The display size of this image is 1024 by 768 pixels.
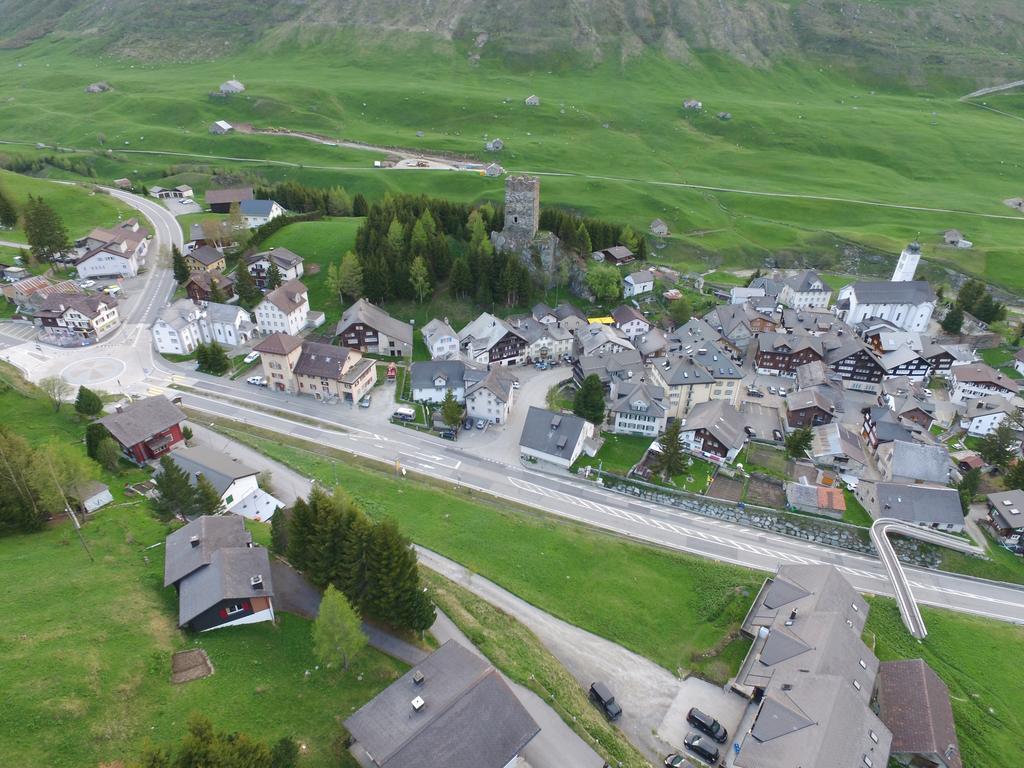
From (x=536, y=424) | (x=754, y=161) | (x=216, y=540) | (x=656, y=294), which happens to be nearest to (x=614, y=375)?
(x=536, y=424)

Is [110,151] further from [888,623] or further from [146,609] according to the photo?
[888,623]

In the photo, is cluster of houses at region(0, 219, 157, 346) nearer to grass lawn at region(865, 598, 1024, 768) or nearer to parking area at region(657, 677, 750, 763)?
parking area at region(657, 677, 750, 763)

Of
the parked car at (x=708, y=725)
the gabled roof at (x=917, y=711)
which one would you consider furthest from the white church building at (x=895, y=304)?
the parked car at (x=708, y=725)

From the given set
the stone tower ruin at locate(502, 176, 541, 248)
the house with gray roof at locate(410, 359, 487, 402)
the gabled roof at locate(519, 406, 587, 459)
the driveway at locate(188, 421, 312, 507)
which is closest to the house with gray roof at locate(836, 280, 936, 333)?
the stone tower ruin at locate(502, 176, 541, 248)

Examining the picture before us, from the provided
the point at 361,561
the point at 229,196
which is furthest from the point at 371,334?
the point at 229,196

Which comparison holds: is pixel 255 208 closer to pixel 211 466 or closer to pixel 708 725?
pixel 211 466

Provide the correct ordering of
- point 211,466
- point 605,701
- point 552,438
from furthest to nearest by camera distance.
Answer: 1. point 552,438
2. point 211,466
3. point 605,701
